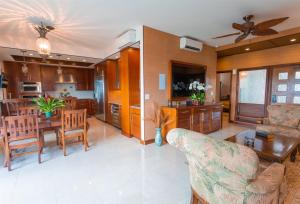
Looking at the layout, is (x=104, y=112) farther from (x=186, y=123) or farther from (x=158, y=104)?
(x=186, y=123)

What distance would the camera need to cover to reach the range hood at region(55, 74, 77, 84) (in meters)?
6.94

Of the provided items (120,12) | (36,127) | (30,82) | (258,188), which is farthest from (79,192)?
Result: (30,82)

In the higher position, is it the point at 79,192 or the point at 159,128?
the point at 159,128

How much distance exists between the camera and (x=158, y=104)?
4062mm

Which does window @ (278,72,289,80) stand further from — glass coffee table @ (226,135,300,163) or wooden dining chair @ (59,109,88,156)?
wooden dining chair @ (59,109,88,156)

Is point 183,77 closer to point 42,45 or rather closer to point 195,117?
point 195,117

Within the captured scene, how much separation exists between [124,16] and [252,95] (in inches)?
211

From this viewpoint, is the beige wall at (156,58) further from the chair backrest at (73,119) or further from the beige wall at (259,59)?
the beige wall at (259,59)

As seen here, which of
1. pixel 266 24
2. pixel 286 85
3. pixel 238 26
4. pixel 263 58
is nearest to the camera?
pixel 266 24

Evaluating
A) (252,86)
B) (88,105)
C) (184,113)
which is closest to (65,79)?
(88,105)

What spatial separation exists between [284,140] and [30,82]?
818 cm

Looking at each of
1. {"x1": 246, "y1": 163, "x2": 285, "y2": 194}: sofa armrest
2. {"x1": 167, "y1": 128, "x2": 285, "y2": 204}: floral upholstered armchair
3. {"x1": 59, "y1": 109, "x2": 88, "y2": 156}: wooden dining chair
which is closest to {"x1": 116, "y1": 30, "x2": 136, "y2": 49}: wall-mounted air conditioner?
{"x1": 59, "y1": 109, "x2": 88, "y2": 156}: wooden dining chair

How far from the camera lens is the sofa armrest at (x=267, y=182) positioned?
1128 millimetres

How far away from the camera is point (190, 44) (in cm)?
443
